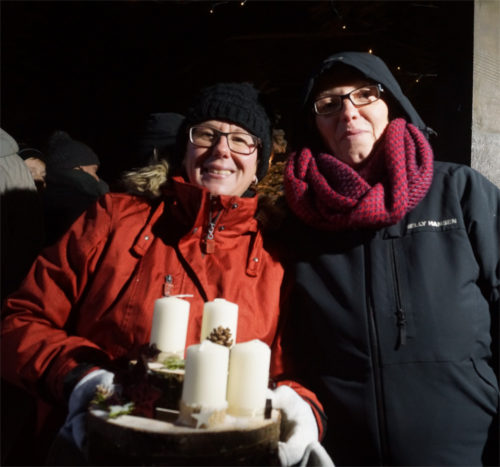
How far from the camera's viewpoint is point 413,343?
2.07 meters

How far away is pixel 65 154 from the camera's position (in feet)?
13.8

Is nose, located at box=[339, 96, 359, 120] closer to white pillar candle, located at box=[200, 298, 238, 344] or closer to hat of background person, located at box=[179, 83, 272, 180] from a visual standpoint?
hat of background person, located at box=[179, 83, 272, 180]

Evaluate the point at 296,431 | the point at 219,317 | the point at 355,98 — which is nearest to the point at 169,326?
the point at 219,317

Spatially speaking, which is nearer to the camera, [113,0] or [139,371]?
[139,371]

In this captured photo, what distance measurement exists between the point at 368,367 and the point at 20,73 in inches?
199

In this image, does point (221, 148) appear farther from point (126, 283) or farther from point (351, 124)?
point (126, 283)

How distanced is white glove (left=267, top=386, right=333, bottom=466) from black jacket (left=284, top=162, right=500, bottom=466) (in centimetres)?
28

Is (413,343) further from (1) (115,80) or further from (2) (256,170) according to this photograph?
(1) (115,80)

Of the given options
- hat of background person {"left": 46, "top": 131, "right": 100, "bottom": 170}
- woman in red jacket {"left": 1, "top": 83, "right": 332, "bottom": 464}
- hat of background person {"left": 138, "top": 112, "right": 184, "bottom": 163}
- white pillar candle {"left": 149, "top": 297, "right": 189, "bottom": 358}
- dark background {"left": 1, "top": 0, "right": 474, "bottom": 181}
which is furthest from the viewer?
dark background {"left": 1, "top": 0, "right": 474, "bottom": 181}

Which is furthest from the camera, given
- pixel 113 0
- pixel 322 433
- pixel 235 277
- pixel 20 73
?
pixel 20 73

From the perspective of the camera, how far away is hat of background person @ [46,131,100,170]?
13.4ft

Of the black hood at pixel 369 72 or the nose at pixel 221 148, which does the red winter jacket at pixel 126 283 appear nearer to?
the nose at pixel 221 148

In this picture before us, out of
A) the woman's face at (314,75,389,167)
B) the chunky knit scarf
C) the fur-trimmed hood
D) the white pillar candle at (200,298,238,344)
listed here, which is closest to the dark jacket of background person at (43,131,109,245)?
the fur-trimmed hood

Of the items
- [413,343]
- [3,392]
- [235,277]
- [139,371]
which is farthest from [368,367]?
[3,392]
